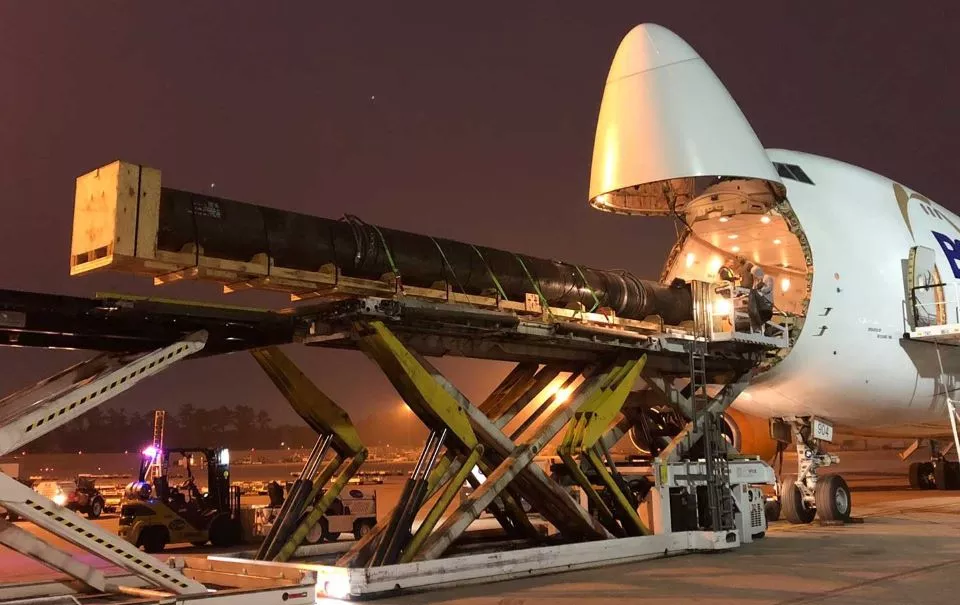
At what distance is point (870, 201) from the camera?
16.0m

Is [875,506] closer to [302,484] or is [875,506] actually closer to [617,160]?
[617,160]

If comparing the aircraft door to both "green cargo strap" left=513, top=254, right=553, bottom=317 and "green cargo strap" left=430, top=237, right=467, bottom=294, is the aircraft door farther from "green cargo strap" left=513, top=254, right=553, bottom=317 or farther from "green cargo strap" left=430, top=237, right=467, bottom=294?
"green cargo strap" left=430, top=237, right=467, bottom=294

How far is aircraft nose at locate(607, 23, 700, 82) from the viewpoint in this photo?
13250mm

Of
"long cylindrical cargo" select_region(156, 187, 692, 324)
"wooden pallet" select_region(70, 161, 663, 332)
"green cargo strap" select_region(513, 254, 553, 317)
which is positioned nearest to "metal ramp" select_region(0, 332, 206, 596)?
"wooden pallet" select_region(70, 161, 663, 332)

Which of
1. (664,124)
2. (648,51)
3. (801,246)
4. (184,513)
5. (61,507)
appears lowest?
(184,513)

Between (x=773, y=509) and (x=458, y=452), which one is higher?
(x=458, y=452)

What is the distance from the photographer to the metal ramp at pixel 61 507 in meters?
6.34

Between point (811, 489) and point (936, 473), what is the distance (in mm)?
13539

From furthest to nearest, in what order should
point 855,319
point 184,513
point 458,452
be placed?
point 184,513 < point 855,319 < point 458,452

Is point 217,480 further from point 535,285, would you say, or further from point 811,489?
point 811,489

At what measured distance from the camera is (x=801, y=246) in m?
14.6

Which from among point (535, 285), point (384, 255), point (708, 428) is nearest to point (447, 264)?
point (384, 255)

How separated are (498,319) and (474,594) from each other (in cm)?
310

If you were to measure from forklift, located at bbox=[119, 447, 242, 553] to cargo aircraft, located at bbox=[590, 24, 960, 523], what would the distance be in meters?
9.83
